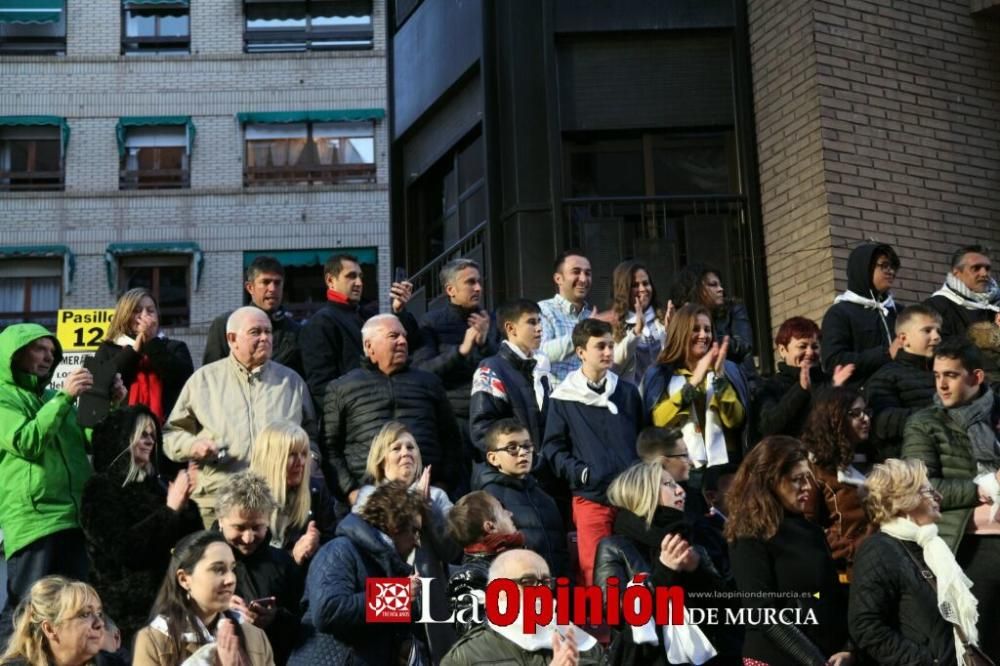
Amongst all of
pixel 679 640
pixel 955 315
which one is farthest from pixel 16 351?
pixel 955 315

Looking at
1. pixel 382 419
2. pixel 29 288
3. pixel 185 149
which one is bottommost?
pixel 382 419

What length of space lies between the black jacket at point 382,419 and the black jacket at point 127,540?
120 cm

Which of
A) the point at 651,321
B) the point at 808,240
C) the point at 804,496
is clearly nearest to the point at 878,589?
the point at 804,496

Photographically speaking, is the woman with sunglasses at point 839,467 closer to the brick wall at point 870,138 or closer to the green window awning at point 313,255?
the brick wall at point 870,138

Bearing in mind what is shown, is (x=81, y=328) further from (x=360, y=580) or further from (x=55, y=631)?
A: (x=55, y=631)

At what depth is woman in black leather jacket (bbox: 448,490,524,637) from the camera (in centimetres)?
693

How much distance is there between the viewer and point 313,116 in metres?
31.8

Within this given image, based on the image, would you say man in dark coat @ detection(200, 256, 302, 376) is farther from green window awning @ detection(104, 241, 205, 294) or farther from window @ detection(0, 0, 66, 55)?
window @ detection(0, 0, 66, 55)

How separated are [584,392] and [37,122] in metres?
25.3

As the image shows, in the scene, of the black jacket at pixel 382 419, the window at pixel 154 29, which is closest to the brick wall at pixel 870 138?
the black jacket at pixel 382 419

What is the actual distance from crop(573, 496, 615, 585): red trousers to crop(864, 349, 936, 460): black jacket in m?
2.01

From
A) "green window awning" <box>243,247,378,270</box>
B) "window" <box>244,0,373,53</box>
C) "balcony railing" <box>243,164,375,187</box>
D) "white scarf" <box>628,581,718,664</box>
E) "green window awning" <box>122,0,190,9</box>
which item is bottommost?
"white scarf" <box>628,581,718,664</box>

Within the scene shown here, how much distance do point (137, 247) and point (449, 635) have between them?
83.8 feet

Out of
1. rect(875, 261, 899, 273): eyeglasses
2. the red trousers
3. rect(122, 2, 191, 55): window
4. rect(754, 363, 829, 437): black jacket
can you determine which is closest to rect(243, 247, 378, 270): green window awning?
rect(122, 2, 191, 55): window
